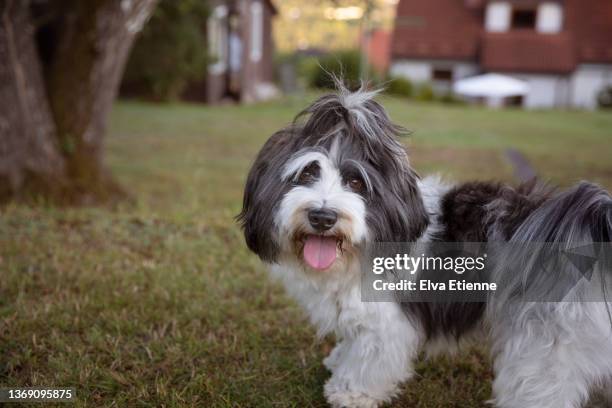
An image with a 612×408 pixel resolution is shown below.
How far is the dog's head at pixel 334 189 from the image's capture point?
211 cm

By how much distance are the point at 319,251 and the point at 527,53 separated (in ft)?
91.1

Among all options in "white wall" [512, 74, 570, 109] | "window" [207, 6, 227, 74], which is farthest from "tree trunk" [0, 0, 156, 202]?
"white wall" [512, 74, 570, 109]

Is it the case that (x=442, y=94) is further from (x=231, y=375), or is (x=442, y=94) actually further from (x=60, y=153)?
(x=231, y=375)

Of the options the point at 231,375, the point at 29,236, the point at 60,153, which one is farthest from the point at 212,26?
the point at 231,375

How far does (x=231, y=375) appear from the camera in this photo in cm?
272

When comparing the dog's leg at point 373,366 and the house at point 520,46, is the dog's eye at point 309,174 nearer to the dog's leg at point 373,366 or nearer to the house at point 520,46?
the dog's leg at point 373,366

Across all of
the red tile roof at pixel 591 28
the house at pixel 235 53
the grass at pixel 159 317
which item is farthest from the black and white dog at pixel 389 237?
the red tile roof at pixel 591 28

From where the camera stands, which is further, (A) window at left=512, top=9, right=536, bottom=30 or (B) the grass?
(A) window at left=512, top=9, right=536, bottom=30

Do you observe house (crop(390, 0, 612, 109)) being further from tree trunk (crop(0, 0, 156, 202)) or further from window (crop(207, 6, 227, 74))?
tree trunk (crop(0, 0, 156, 202))

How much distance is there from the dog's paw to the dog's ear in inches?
26.5

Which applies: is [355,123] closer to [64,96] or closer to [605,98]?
[64,96]

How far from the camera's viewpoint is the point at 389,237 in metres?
2.23

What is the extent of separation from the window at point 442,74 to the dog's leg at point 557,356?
90.0 ft

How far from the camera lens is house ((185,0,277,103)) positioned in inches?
714
